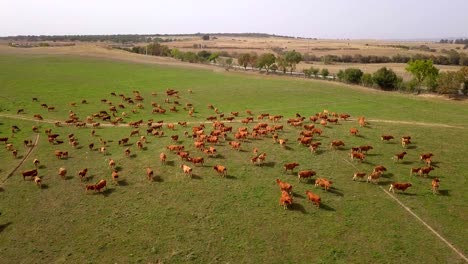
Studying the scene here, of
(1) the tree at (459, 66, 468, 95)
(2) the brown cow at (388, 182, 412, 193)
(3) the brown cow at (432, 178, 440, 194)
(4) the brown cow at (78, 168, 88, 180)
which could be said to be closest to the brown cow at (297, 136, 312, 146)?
(2) the brown cow at (388, 182, 412, 193)

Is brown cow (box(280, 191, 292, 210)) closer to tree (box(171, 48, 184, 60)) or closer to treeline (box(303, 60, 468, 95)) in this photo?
treeline (box(303, 60, 468, 95))

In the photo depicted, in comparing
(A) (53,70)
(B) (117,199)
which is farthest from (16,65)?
(B) (117,199)

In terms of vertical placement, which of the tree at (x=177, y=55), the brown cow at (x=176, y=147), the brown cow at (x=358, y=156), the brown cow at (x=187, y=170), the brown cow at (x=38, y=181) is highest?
the tree at (x=177, y=55)

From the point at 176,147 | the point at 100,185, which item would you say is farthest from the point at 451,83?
the point at 100,185

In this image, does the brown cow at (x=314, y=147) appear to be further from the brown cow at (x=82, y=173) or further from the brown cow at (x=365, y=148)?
the brown cow at (x=82, y=173)

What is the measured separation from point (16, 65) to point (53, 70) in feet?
50.5

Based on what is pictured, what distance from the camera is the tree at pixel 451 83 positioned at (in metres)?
65.2

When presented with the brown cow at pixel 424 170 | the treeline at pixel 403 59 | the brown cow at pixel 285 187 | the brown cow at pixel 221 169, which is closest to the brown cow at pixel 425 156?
the brown cow at pixel 424 170

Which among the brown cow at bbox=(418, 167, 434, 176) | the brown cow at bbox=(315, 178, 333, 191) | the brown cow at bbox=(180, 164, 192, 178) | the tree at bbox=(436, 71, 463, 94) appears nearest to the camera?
the brown cow at bbox=(315, 178, 333, 191)

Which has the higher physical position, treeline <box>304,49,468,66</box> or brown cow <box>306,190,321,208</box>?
treeline <box>304,49,468,66</box>

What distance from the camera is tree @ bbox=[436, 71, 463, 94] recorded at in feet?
214

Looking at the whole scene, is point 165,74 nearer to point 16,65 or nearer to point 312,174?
point 16,65

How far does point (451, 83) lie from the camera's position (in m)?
65.9

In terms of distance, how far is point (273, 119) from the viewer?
1800 inches
